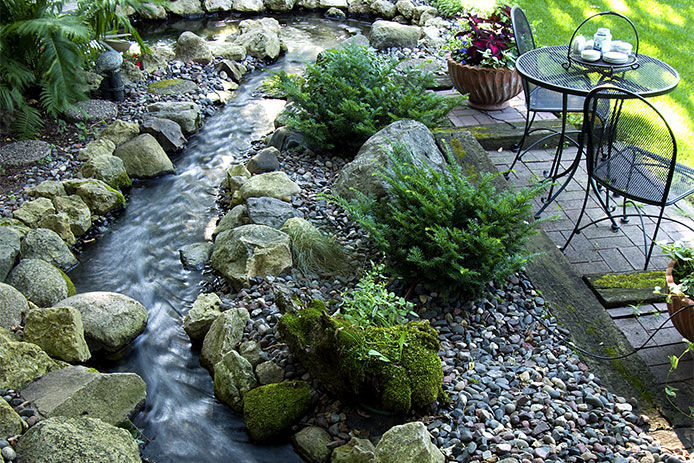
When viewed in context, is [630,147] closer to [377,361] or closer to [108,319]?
[377,361]

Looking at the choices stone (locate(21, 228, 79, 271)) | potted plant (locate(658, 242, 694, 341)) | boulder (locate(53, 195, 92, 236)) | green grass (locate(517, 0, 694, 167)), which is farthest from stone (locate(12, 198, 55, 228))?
green grass (locate(517, 0, 694, 167))

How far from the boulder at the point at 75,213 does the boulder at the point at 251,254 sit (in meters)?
1.18

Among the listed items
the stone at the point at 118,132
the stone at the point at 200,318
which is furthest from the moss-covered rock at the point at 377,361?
the stone at the point at 118,132

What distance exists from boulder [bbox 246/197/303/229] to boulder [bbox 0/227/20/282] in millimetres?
1611

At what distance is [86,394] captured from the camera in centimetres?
290

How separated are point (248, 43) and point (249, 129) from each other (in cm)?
240

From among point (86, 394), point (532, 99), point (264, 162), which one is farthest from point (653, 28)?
point (86, 394)

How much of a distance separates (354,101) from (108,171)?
2.24m

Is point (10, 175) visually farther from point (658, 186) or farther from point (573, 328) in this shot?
point (658, 186)

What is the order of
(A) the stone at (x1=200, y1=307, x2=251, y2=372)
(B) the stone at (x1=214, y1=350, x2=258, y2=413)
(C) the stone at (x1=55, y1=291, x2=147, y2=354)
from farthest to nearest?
(C) the stone at (x1=55, y1=291, x2=147, y2=354) → (A) the stone at (x1=200, y1=307, x2=251, y2=372) → (B) the stone at (x1=214, y1=350, x2=258, y2=413)

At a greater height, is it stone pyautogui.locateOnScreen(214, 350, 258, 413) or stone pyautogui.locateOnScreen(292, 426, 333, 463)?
stone pyautogui.locateOnScreen(214, 350, 258, 413)

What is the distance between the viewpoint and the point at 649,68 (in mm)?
4156

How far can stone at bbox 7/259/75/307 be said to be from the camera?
3.75 metres

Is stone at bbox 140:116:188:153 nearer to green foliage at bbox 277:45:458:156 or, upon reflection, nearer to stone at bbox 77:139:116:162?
stone at bbox 77:139:116:162
